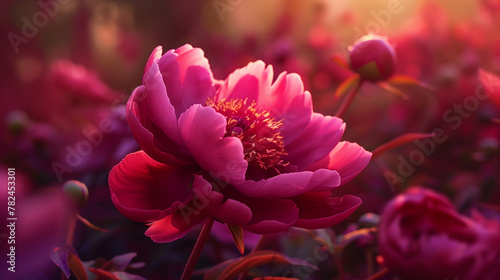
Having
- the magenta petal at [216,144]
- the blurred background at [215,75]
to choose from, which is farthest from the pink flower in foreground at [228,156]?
the blurred background at [215,75]

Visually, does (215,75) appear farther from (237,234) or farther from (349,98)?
(237,234)

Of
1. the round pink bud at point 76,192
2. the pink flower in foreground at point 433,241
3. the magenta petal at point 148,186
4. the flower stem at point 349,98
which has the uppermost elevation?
the flower stem at point 349,98

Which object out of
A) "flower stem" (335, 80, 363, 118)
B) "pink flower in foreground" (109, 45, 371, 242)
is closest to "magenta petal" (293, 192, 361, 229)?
"pink flower in foreground" (109, 45, 371, 242)

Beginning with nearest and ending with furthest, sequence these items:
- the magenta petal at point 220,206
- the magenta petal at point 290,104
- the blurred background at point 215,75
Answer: the magenta petal at point 220,206
the magenta petal at point 290,104
the blurred background at point 215,75

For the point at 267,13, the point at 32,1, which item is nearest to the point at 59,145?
the point at 32,1

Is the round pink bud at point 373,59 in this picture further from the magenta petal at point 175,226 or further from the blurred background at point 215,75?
the magenta petal at point 175,226

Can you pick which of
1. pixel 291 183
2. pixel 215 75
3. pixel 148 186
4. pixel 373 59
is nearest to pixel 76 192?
pixel 148 186
